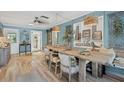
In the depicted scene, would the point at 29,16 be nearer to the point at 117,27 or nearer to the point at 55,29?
the point at 55,29

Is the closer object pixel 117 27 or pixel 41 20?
pixel 117 27

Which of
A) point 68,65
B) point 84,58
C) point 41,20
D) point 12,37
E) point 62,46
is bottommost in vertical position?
point 68,65

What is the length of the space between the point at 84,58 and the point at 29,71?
3.20ft

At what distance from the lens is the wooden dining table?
1.97m

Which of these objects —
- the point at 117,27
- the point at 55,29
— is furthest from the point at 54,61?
the point at 117,27

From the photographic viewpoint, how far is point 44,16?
2166mm

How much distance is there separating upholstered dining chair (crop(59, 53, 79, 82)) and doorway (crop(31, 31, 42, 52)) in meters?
0.43

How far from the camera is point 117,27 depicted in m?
1.94

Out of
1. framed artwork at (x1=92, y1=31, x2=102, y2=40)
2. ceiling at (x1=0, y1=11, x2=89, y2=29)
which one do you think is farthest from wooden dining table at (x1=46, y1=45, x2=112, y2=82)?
ceiling at (x1=0, y1=11, x2=89, y2=29)

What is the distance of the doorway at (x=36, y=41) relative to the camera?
2.30m

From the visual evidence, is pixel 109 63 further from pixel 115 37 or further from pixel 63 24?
pixel 63 24

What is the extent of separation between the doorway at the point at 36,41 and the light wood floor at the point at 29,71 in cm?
9

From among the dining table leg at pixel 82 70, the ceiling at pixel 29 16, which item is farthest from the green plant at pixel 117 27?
the dining table leg at pixel 82 70
